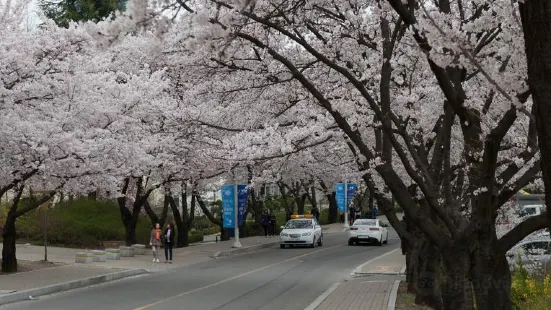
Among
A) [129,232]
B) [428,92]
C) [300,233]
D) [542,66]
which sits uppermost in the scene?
[428,92]

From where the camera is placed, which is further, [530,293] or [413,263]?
[413,263]

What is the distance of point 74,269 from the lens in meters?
20.1

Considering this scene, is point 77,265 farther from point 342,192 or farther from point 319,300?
point 342,192

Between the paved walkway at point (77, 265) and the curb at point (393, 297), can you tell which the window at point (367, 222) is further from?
the curb at point (393, 297)

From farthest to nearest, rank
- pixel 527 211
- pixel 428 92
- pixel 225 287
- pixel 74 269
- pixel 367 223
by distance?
1. pixel 367 223
2. pixel 527 211
3. pixel 74 269
4. pixel 225 287
5. pixel 428 92


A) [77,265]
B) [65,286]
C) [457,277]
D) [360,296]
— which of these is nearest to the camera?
[457,277]

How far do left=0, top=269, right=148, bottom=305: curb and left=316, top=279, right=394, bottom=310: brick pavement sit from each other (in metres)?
6.97

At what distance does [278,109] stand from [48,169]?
633 centimetres

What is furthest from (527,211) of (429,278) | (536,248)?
(429,278)

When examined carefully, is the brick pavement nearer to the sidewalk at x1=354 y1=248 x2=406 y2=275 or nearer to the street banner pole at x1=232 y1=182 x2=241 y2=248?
the sidewalk at x1=354 y1=248 x2=406 y2=275

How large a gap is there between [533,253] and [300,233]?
16.5m

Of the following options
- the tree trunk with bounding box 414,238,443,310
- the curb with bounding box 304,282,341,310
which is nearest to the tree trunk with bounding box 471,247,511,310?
the tree trunk with bounding box 414,238,443,310

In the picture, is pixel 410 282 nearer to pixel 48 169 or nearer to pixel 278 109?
pixel 278 109

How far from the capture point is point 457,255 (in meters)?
8.45
